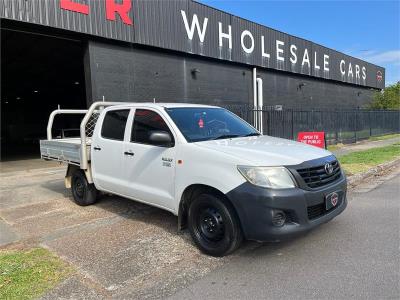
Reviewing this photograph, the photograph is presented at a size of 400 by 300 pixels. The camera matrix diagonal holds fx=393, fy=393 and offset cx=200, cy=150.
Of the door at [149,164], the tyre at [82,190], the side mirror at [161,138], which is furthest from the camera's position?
the tyre at [82,190]

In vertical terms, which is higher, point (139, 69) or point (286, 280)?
point (139, 69)

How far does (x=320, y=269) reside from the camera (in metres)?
4.29

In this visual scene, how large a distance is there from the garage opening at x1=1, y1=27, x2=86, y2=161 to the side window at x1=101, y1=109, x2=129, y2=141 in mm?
8194

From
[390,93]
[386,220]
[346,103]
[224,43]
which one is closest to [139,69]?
[224,43]

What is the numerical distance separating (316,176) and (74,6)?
1092cm

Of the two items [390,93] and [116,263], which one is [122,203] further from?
[390,93]

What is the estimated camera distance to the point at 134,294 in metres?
3.91

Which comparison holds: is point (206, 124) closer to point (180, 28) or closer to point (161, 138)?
point (161, 138)

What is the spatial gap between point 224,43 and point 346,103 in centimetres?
1904

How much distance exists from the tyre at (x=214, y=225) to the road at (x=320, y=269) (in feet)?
0.87

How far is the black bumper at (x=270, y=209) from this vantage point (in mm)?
4223

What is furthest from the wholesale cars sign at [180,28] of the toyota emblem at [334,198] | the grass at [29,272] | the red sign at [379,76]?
the red sign at [379,76]

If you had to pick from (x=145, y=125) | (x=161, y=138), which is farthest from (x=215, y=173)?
(x=145, y=125)

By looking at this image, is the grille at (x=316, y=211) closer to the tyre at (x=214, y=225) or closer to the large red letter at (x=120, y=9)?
the tyre at (x=214, y=225)
